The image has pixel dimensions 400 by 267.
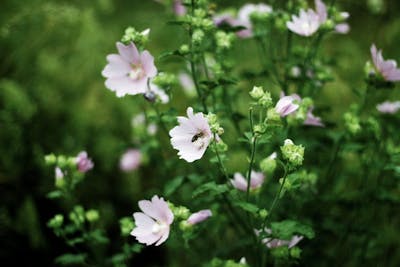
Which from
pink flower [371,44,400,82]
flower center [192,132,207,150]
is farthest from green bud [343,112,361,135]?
flower center [192,132,207,150]

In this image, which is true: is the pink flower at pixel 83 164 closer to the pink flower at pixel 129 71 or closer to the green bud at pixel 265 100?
the pink flower at pixel 129 71

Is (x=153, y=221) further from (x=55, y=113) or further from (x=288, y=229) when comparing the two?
(x=55, y=113)

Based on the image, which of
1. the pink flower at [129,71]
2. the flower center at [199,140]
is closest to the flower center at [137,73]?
the pink flower at [129,71]

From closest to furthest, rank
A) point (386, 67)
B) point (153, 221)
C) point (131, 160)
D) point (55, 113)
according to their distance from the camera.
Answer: point (153, 221) < point (386, 67) < point (131, 160) < point (55, 113)

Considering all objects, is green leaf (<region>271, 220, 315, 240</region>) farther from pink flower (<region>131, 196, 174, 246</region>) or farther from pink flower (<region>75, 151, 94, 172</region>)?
pink flower (<region>75, 151, 94, 172</region>)

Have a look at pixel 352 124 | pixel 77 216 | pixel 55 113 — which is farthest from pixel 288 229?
pixel 55 113

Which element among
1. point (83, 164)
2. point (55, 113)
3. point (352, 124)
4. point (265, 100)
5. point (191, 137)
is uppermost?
point (265, 100)

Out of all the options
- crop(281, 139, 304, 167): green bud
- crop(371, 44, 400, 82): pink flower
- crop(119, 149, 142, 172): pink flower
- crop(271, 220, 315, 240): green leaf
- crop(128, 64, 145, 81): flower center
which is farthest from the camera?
crop(119, 149, 142, 172): pink flower
